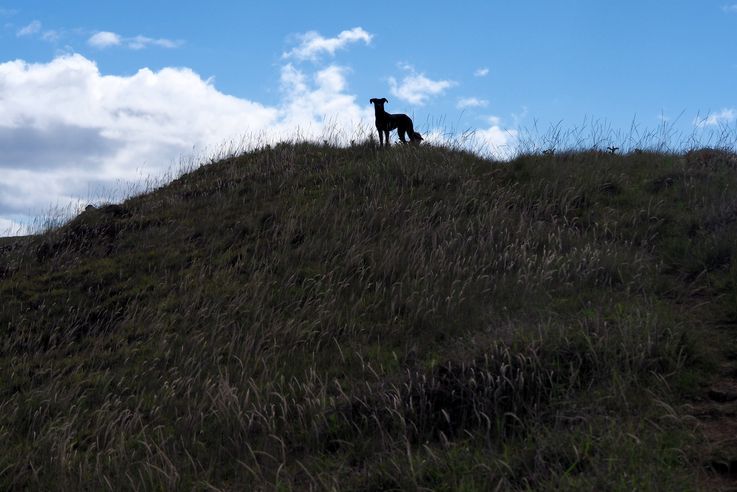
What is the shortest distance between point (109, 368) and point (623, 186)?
7730 mm

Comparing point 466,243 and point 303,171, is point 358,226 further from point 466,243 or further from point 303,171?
point 303,171

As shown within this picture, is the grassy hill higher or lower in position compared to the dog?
lower

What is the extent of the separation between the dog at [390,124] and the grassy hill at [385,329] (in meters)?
1.04

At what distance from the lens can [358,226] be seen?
9383 millimetres

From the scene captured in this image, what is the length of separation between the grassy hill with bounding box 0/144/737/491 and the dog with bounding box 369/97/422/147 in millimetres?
1041

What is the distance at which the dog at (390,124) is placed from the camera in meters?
13.9

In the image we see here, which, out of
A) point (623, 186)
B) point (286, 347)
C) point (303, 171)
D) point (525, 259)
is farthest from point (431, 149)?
point (286, 347)

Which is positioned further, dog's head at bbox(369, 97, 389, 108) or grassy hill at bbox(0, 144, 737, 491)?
dog's head at bbox(369, 97, 389, 108)

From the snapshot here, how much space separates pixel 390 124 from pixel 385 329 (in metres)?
7.96

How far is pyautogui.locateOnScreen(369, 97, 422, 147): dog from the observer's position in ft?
45.5

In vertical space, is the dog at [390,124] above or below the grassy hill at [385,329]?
above

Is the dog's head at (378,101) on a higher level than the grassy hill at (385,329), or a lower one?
higher

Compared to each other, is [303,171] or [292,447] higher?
[303,171]

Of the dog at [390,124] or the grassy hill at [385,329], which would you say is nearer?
the grassy hill at [385,329]
